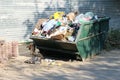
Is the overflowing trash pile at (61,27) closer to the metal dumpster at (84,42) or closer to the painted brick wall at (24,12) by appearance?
the metal dumpster at (84,42)

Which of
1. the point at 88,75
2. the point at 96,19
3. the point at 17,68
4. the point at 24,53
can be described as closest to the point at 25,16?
the point at 24,53

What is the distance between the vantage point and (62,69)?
9.91 m

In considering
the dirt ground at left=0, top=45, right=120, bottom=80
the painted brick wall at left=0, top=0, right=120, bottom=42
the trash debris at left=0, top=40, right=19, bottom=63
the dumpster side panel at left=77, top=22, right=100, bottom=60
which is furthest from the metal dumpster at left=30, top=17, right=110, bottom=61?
the painted brick wall at left=0, top=0, right=120, bottom=42

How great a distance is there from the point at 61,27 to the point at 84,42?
0.86 m

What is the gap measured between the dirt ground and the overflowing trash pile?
2.66 feet

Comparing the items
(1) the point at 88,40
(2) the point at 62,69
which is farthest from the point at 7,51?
(1) the point at 88,40

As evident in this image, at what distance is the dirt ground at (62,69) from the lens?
9.07m

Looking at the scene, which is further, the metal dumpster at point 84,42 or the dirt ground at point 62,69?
the metal dumpster at point 84,42

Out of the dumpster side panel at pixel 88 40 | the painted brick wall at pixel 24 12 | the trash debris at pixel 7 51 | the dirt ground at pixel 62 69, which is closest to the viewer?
the dirt ground at pixel 62 69

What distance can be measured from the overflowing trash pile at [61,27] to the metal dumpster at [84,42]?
0.17 meters

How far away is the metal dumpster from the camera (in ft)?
34.9

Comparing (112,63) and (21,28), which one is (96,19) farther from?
(21,28)

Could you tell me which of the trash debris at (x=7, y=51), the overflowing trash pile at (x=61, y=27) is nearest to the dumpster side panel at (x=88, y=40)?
the overflowing trash pile at (x=61, y=27)

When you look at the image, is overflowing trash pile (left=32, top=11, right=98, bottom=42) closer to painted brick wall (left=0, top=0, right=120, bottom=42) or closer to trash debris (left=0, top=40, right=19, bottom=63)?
trash debris (left=0, top=40, right=19, bottom=63)
